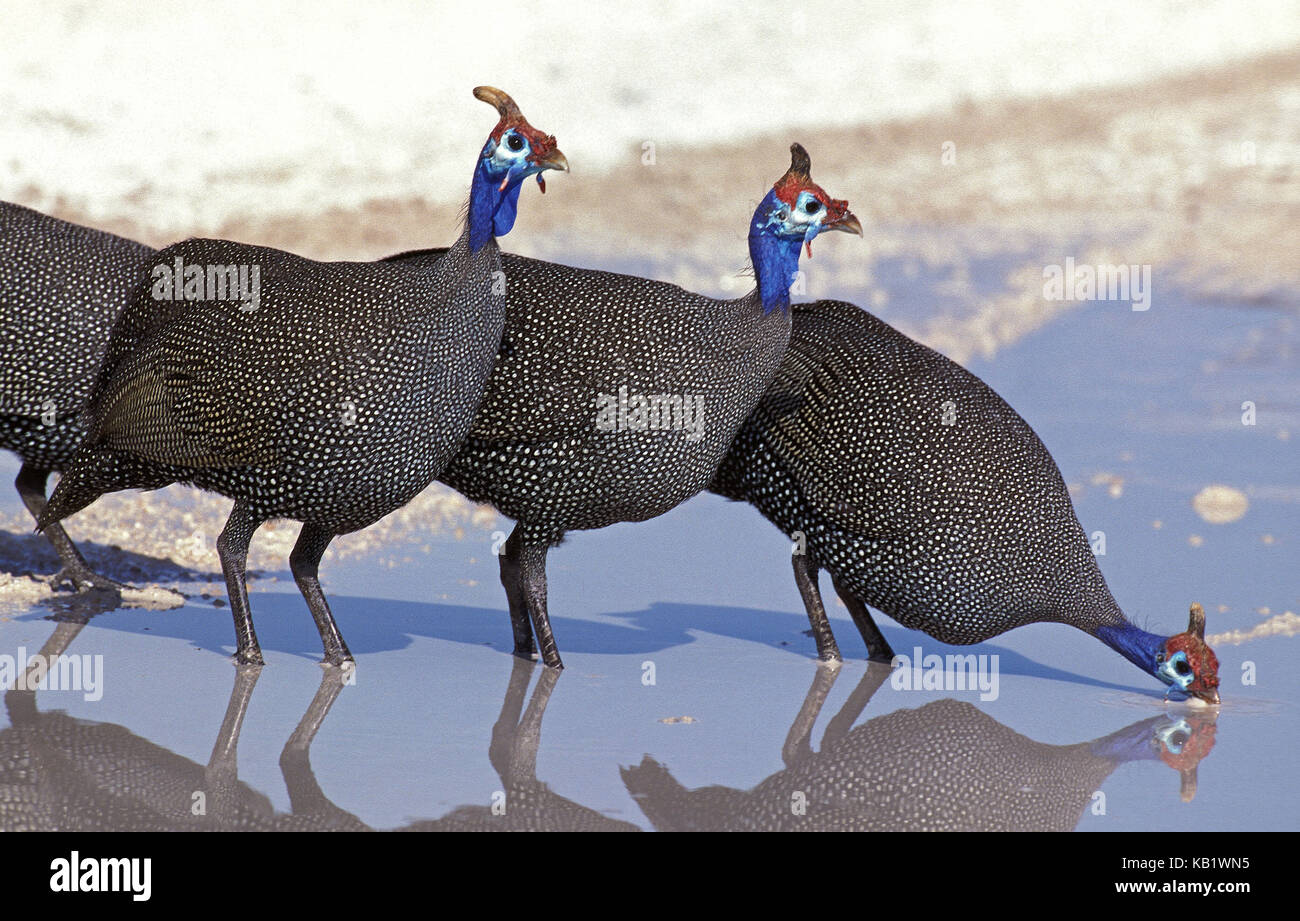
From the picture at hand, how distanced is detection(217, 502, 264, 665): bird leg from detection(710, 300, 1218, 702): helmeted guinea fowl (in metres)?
1.72

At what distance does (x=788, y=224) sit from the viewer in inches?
241

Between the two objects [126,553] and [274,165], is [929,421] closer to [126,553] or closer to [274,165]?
[126,553]

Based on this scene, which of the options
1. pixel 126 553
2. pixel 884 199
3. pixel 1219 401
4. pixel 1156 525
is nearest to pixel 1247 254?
pixel 884 199

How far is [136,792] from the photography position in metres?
4.95

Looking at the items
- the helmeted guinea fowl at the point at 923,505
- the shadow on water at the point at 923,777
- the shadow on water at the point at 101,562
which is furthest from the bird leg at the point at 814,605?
the shadow on water at the point at 101,562

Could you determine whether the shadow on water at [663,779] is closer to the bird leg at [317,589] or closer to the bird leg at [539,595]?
the bird leg at [317,589]

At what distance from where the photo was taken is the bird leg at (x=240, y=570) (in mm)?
6027

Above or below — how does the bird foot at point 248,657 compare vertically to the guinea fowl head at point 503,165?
below

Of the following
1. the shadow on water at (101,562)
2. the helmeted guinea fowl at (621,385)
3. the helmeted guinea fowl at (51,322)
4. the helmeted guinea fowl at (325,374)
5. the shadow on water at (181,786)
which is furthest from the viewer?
the shadow on water at (101,562)

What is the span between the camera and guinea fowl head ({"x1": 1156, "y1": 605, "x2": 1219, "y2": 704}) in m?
5.99

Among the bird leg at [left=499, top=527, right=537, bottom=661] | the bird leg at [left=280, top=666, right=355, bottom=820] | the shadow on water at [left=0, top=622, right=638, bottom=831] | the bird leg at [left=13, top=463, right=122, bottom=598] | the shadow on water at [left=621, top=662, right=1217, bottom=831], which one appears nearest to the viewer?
the shadow on water at [left=0, top=622, right=638, bottom=831]

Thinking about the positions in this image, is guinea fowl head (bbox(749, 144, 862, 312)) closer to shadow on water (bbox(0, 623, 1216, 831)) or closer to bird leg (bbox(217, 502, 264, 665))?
shadow on water (bbox(0, 623, 1216, 831))

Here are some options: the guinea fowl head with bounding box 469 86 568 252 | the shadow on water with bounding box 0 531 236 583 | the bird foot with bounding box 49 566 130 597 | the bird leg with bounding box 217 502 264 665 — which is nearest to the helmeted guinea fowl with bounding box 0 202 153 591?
the bird foot with bounding box 49 566 130 597

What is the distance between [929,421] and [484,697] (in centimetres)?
176
